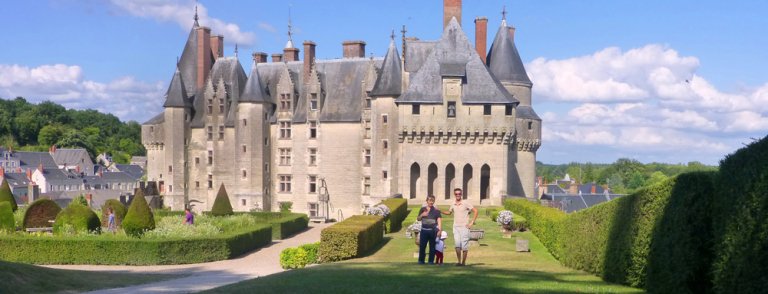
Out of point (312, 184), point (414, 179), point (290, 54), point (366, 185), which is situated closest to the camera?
point (414, 179)

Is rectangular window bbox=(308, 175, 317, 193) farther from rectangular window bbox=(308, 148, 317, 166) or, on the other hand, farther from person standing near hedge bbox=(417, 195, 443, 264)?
person standing near hedge bbox=(417, 195, 443, 264)

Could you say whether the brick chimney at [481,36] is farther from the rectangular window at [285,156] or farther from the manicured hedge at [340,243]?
the manicured hedge at [340,243]

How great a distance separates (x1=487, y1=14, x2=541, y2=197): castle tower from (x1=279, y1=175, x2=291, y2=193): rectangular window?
599 inches

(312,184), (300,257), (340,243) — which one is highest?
(312,184)

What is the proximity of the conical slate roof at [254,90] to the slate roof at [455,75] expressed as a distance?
11736 mm

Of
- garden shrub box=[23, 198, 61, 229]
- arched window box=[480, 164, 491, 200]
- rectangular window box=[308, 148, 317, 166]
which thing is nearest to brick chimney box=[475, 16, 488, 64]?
arched window box=[480, 164, 491, 200]

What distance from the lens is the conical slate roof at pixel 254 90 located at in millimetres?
52438

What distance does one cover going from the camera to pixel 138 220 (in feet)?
105

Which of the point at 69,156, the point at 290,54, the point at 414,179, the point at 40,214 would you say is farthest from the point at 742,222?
the point at 69,156

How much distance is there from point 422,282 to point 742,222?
5774 millimetres

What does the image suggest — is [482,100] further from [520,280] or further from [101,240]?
[520,280]

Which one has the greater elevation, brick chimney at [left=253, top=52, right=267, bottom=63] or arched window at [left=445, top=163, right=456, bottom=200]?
brick chimney at [left=253, top=52, right=267, bottom=63]

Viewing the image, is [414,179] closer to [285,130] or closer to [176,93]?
[285,130]

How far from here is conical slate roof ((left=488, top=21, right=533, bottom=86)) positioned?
160ft
